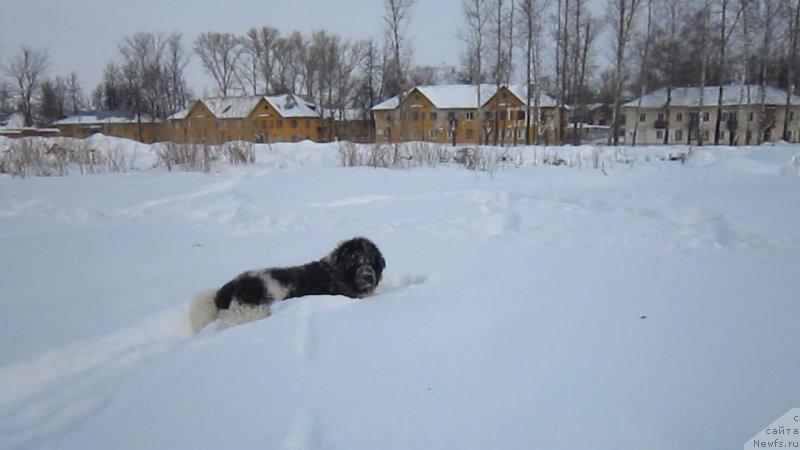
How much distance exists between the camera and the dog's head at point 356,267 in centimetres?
446

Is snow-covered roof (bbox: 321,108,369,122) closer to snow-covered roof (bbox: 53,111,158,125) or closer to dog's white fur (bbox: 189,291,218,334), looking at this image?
snow-covered roof (bbox: 53,111,158,125)

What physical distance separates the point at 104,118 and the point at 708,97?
65702 millimetres

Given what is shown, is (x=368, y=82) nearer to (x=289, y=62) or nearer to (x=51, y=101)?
(x=289, y=62)

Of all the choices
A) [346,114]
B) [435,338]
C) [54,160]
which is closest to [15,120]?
[346,114]

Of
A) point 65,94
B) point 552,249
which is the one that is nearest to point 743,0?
point 552,249

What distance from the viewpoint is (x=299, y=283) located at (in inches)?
174

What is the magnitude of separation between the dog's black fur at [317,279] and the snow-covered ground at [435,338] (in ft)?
1.12

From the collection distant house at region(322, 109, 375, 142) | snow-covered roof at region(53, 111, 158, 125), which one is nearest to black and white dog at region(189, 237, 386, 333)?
distant house at region(322, 109, 375, 142)

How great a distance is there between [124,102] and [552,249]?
6917 centimetres

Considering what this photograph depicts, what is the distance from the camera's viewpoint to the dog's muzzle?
14.5 ft

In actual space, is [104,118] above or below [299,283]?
above

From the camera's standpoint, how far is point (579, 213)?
7070 millimetres

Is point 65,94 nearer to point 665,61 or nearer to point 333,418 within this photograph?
point 665,61

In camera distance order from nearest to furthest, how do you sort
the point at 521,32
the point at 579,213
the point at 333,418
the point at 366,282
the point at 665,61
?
the point at 333,418
the point at 366,282
the point at 579,213
the point at 521,32
the point at 665,61
